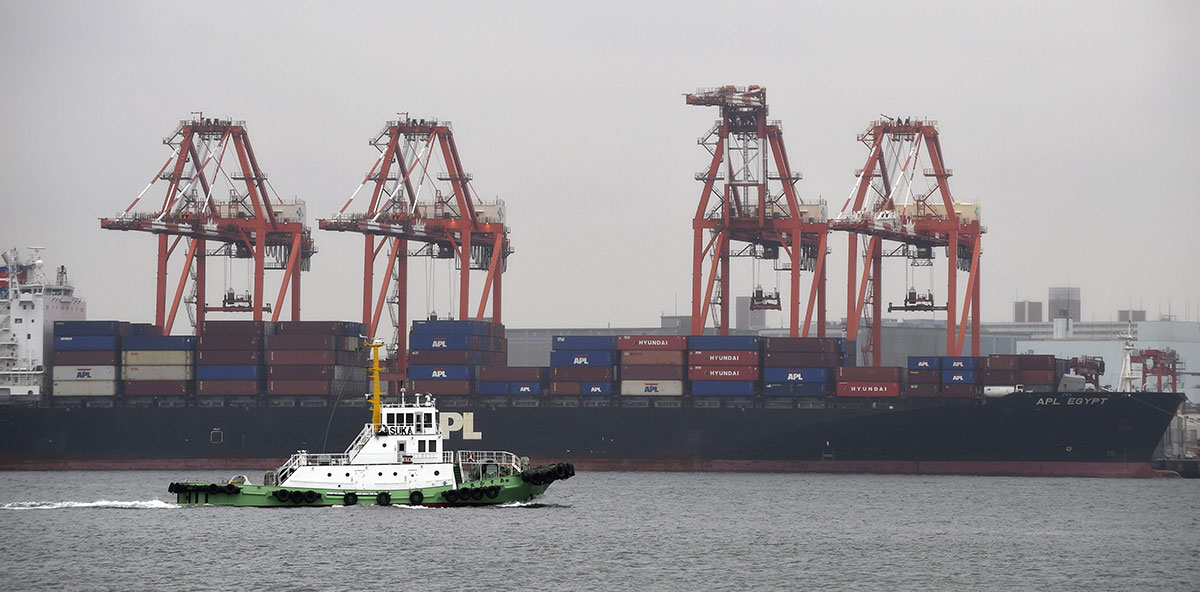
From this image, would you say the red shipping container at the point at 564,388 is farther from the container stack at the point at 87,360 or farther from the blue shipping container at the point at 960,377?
the container stack at the point at 87,360

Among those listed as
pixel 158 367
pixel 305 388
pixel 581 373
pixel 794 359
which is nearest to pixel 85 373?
pixel 158 367

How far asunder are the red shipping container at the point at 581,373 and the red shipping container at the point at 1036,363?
66.6ft

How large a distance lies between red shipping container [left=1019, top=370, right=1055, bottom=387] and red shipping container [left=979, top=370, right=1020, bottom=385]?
1.02 feet

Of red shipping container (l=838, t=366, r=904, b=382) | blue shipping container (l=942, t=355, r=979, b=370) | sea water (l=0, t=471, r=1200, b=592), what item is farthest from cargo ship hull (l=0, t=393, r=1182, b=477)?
sea water (l=0, t=471, r=1200, b=592)

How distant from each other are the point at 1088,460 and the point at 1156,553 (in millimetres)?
29214

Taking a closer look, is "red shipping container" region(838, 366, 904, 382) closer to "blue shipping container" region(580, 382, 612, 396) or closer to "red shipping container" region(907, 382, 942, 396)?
"red shipping container" region(907, 382, 942, 396)

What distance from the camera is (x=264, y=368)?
86.9m

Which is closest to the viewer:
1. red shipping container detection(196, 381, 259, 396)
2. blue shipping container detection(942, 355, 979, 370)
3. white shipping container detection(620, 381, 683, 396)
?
blue shipping container detection(942, 355, 979, 370)

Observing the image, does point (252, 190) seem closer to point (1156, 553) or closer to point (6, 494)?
point (6, 494)

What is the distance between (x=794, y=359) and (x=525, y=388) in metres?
13.6

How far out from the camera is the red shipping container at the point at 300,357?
85750 millimetres

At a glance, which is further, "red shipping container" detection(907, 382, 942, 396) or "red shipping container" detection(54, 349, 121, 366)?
"red shipping container" detection(54, 349, 121, 366)

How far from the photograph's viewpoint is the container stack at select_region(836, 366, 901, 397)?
83.6 m

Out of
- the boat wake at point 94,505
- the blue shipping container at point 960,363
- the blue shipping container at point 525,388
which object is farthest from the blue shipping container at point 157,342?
the blue shipping container at point 960,363
